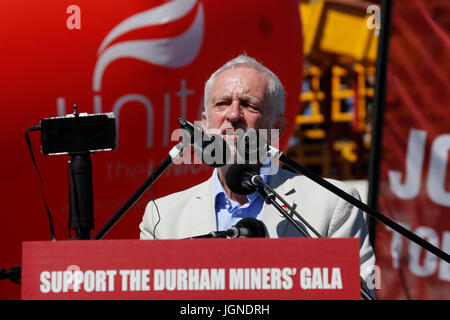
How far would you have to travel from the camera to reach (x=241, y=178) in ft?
7.59

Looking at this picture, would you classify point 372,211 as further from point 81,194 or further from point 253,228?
point 81,194

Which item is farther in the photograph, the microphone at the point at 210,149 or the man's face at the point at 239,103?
the man's face at the point at 239,103

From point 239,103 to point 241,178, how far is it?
2.31ft

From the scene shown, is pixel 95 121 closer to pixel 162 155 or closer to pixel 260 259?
pixel 260 259

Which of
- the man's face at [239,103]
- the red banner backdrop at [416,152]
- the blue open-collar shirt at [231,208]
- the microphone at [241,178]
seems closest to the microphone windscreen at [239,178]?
the microphone at [241,178]

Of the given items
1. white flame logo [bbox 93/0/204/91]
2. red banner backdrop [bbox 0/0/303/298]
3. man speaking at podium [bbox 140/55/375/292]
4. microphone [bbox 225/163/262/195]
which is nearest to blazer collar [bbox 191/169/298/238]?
man speaking at podium [bbox 140/55/375/292]

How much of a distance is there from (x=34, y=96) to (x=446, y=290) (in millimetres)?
2760

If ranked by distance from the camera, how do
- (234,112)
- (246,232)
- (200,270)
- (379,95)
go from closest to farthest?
(200,270), (246,232), (234,112), (379,95)

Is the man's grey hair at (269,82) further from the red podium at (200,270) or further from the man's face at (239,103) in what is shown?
the red podium at (200,270)

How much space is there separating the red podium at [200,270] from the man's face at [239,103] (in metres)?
1.07

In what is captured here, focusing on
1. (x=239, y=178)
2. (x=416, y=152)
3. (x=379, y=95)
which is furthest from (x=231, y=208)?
(x=379, y=95)

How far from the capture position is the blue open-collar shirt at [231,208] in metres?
3.02

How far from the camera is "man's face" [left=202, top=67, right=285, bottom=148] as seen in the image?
2.91 metres
